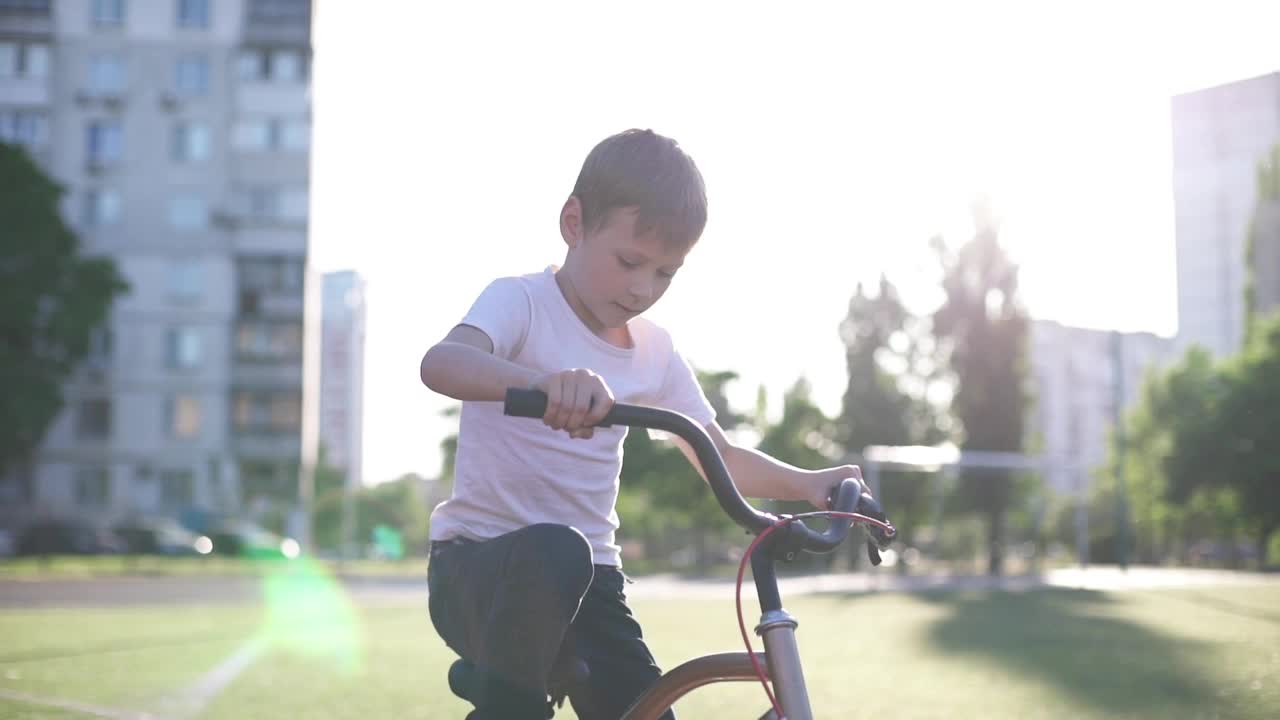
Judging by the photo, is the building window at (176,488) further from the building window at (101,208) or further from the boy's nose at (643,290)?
the boy's nose at (643,290)

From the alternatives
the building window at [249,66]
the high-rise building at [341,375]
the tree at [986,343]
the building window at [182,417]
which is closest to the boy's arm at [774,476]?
the tree at [986,343]

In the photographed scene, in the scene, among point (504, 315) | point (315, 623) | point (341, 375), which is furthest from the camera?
point (341, 375)

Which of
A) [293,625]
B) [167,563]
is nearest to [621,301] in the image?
[293,625]

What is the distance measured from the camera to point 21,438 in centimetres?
3788

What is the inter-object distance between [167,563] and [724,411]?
18870 mm

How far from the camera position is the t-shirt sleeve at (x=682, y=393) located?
2613 millimetres

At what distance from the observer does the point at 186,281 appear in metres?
49.7

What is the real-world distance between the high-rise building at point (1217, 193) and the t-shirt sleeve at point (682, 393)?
113 ft

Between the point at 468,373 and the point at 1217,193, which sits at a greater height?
the point at 1217,193

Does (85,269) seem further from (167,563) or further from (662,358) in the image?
(662,358)

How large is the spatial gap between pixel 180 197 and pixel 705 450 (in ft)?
168

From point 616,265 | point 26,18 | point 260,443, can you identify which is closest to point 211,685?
point 616,265

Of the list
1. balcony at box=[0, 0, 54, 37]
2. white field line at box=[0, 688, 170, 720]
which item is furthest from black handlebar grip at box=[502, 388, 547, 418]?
balcony at box=[0, 0, 54, 37]

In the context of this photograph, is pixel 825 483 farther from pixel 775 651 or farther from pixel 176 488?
pixel 176 488
